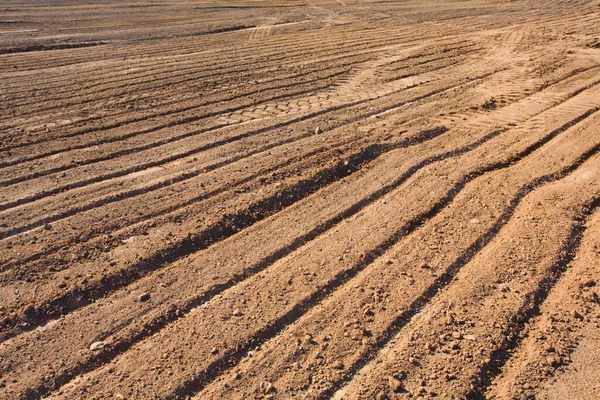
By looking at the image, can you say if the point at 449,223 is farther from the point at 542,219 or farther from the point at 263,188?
the point at 263,188

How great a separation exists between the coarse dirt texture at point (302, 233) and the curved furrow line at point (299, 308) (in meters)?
0.02

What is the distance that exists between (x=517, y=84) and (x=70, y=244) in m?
8.05

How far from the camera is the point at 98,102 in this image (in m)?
9.16

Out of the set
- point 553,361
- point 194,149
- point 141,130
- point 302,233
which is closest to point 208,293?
point 302,233

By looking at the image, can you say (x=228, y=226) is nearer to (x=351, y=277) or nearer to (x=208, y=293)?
(x=208, y=293)

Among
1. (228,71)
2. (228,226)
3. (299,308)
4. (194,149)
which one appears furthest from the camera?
(228,71)

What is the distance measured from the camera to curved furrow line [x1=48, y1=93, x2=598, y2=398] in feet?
11.9

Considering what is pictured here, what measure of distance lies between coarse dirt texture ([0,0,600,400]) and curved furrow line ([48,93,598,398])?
16 mm

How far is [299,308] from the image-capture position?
422 centimetres

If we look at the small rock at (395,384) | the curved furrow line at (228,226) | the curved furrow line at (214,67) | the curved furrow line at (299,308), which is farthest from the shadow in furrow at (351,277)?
the curved furrow line at (214,67)

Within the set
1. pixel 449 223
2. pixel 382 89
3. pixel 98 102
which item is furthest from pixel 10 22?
pixel 449 223

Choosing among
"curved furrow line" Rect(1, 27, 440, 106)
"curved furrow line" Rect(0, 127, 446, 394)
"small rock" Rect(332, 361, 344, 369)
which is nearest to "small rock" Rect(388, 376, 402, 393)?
"small rock" Rect(332, 361, 344, 369)

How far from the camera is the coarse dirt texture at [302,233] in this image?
370 centimetres

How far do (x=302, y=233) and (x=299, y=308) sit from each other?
1.12m
